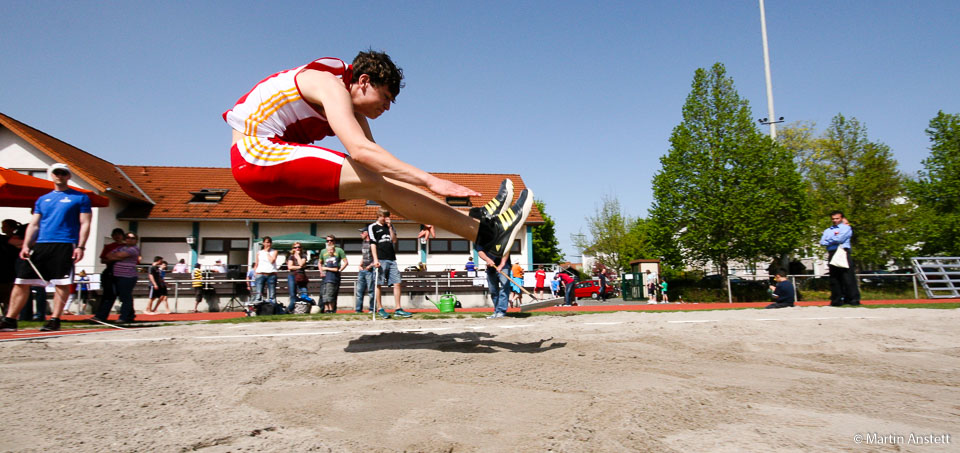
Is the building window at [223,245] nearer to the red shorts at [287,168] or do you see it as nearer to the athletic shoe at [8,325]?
the athletic shoe at [8,325]

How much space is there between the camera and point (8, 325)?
216 inches

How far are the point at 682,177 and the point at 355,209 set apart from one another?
58.7ft

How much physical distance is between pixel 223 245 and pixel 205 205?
2.50 metres

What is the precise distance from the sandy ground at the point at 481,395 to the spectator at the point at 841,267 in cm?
537

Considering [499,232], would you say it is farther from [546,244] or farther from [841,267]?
[546,244]

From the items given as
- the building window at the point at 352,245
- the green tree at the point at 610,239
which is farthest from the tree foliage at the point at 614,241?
the building window at the point at 352,245

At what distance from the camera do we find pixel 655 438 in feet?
5.56

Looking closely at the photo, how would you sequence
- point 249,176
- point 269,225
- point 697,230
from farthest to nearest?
1. point 697,230
2. point 269,225
3. point 249,176

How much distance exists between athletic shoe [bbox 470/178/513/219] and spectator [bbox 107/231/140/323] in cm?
658

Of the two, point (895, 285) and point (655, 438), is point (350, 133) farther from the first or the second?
point (895, 285)

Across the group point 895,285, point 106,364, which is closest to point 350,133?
point 106,364

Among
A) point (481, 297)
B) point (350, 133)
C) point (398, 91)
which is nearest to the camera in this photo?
point (350, 133)

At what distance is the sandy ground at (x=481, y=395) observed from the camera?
1707 millimetres

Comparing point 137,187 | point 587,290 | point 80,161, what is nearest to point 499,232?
point 587,290
